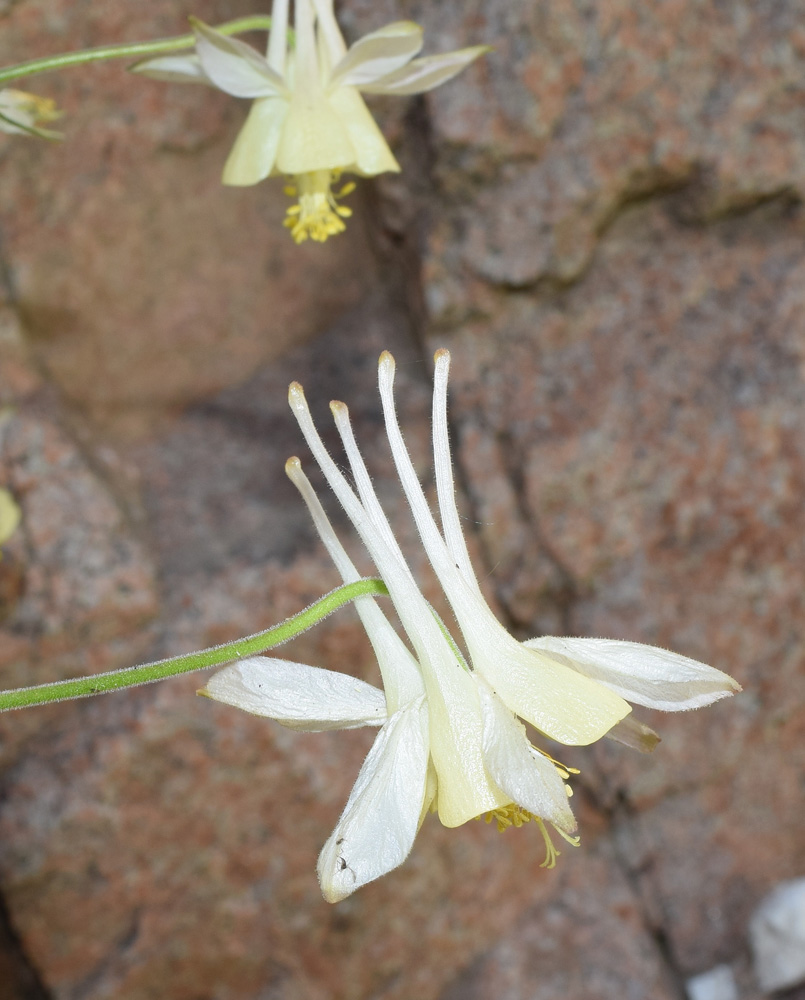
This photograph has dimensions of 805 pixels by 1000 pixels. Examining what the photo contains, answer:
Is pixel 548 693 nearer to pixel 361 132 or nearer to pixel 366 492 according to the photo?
pixel 366 492

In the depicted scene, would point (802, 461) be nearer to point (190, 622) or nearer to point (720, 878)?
point (720, 878)

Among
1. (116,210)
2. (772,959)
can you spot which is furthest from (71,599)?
(772,959)

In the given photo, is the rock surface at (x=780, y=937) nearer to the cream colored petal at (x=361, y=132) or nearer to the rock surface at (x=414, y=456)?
the rock surface at (x=414, y=456)

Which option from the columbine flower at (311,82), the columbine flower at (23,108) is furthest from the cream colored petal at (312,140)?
the columbine flower at (23,108)

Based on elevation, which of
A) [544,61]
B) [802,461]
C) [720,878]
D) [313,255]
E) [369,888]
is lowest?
[720,878]

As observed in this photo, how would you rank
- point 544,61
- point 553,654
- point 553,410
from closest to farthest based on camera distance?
point 553,654 < point 544,61 < point 553,410

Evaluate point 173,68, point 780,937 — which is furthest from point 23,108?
point 780,937
